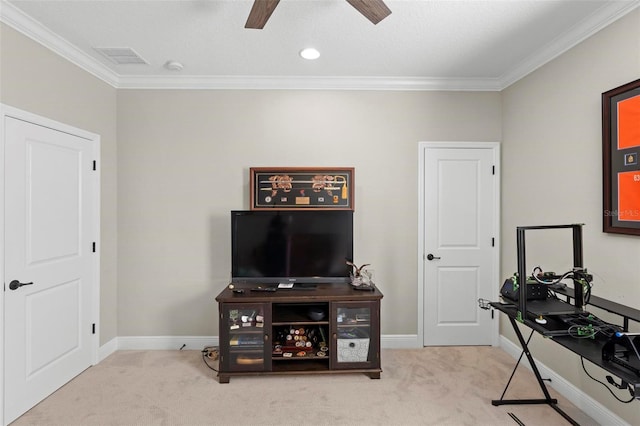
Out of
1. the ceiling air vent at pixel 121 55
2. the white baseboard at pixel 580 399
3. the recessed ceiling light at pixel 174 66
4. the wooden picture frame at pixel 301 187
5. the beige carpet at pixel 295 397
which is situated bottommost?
the beige carpet at pixel 295 397

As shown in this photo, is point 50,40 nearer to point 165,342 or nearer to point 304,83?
point 304,83

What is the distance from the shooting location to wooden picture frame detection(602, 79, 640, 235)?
2.00 metres

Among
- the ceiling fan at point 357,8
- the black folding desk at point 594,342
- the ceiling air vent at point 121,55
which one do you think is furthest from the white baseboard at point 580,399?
the ceiling air vent at point 121,55

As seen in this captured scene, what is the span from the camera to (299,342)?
2891 millimetres

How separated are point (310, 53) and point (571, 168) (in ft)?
7.47

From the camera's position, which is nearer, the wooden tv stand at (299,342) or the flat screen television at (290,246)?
the wooden tv stand at (299,342)

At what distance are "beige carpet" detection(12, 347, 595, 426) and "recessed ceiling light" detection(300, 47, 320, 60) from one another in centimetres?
277

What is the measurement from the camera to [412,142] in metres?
3.42

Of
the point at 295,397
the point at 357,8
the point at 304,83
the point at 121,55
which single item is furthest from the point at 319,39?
the point at 295,397

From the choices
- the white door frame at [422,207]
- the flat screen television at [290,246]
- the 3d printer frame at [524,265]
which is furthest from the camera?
the white door frame at [422,207]

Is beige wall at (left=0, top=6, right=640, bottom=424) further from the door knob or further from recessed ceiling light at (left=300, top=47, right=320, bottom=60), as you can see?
the door knob

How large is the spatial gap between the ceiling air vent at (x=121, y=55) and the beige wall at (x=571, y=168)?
139 inches

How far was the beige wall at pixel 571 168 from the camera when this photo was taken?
6.88 feet

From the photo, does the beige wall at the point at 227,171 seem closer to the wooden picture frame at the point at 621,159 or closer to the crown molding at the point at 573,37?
the crown molding at the point at 573,37
